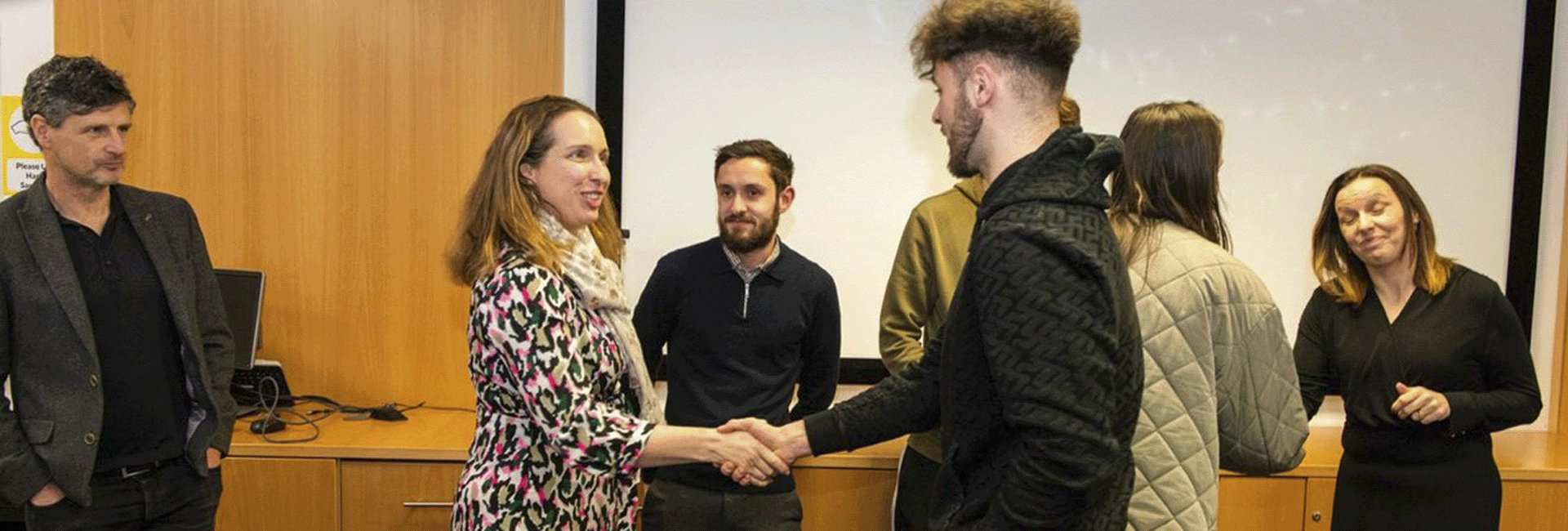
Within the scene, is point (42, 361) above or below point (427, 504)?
above

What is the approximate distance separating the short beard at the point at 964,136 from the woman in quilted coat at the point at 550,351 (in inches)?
26.9

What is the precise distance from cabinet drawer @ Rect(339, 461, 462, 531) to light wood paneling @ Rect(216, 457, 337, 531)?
47 millimetres

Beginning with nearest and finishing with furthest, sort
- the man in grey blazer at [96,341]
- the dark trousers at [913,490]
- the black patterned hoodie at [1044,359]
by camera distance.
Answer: the black patterned hoodie at [1044,359], the man in grey blazer at [96,341], the dark trousers at [913,490]

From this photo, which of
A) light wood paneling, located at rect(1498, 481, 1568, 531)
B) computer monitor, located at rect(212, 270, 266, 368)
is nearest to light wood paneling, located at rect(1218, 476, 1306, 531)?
light wood paneling, located at rect(1498, 481, 1568, 531)

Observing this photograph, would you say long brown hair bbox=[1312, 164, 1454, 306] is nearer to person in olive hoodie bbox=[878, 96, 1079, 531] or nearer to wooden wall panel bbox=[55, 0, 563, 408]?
person in olive hoodie bbox=[878, 96, 1079, 531]

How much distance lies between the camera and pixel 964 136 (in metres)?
1.43

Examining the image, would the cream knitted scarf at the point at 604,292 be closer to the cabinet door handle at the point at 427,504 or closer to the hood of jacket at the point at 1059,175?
the hood of jacket at the point at 1059,175

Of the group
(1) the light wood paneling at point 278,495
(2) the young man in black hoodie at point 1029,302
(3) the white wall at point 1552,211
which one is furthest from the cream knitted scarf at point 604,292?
(3) the white wall at point 1552,211

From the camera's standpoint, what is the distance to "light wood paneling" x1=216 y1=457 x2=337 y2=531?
2.87 m

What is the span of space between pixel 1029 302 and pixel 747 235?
1.63 m

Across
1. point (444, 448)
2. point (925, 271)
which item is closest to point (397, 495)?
point (444, 448)

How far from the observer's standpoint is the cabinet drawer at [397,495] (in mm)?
2881

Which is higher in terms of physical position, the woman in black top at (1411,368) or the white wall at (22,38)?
the white wall at (22,38)

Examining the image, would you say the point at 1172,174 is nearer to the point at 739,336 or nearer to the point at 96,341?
the point at 739,336
